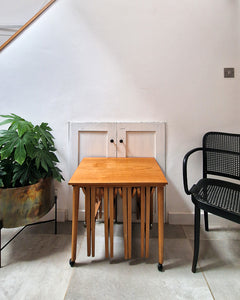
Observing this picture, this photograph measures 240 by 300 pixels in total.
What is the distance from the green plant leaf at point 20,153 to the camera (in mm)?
1127

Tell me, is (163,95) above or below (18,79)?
below

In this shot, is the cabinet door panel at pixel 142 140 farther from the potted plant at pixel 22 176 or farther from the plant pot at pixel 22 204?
the plant pot at pixel 22 204

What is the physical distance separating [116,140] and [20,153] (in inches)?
30.4

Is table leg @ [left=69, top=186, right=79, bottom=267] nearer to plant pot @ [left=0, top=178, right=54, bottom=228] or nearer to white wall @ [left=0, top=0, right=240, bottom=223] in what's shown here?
plant pot @ [left=0, top=178, right=54, bottom=228]

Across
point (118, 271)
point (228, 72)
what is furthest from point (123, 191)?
point (228, 72)

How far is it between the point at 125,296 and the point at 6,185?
40.7 inches

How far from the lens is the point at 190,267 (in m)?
1.16

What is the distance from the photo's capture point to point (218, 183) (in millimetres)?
1285

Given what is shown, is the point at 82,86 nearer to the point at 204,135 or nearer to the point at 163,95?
the point at 163,95

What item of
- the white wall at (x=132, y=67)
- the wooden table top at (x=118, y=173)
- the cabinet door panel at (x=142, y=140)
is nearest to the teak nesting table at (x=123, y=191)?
the wooden table top at (x=118, y=173)

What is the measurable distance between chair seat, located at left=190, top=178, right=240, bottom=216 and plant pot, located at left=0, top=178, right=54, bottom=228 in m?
1.06

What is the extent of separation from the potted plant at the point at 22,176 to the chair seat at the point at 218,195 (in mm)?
1036

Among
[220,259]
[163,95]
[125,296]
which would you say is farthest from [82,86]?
[220,259]

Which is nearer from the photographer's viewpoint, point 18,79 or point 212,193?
point 212,193
